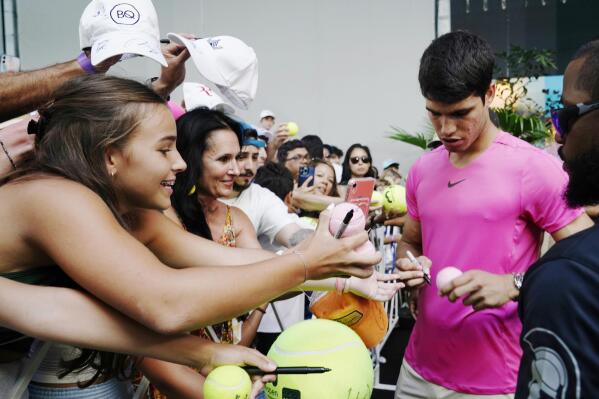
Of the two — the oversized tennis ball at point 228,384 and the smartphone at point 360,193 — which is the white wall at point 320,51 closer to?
the smartphone at point 360,193

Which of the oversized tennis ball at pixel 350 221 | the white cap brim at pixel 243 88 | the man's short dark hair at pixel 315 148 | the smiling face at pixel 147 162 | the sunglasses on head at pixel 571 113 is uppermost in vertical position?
the white cap brim at pixel 243 88

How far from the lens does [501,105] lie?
7344mm

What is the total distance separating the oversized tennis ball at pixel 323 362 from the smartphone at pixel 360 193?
0.63 metres

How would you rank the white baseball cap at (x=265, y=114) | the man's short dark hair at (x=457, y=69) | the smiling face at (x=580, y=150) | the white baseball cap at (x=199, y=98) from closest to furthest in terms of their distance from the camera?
the smiling face at (x=580, y=150)
the man's short dark hair at (x=457, y=69)
the white baseball cap at (x=199, y=98)
the white baseball cap at (x=265, y=114)

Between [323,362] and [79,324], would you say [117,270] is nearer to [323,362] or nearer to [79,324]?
[79,324]

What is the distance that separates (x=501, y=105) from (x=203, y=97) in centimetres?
538

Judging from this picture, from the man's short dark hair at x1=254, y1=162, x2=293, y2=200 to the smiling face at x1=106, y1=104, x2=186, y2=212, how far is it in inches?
94.8

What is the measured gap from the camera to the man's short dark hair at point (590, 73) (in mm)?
1091

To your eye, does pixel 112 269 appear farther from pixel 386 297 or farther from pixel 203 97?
pixel 203 97

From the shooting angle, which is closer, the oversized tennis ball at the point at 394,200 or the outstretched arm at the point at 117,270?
the outstretched arm at the point at 117,270

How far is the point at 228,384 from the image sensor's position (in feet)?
3.72

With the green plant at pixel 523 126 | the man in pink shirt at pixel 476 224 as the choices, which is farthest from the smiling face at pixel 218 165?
the green plant at pixel 523 126

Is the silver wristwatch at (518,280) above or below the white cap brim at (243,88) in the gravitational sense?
below

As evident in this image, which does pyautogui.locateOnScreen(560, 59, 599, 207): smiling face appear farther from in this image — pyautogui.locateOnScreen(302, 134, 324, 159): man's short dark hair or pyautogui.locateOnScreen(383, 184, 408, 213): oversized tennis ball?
pyautogui.locateOnScreen(302, 134, 324, 159): man's short dark hair
